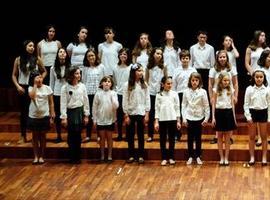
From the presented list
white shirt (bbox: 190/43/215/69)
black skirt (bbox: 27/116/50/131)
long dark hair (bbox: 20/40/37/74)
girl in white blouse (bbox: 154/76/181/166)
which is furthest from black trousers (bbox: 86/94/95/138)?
white shirt (bbox: 190/43/215/69)

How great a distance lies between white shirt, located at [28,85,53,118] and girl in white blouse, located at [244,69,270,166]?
2.33 metres

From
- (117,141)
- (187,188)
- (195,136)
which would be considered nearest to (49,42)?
(117,141)

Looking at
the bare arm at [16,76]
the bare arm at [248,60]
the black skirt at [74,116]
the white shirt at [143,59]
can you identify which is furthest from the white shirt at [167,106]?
the bare arm at [16,76]

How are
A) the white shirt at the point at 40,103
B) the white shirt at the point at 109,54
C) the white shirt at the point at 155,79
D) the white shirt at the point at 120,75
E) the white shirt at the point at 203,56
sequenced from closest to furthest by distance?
the white shirt at the point at 40,103 < the white shirt at the point at 155,79 < the white shirt at the point at 120,75 < the white shirt at the point at 203,56 < the white shirt at the point at 109,54

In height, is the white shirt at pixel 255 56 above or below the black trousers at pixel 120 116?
above

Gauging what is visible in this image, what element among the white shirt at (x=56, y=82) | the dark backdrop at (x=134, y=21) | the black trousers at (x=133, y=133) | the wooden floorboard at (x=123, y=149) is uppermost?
the dark backdrop at (x=134, y=21)

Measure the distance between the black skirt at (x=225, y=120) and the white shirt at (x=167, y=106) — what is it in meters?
0.48

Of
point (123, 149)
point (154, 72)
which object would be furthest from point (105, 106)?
point (154, 72)

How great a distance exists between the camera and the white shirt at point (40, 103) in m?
8.10

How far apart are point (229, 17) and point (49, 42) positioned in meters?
2.78

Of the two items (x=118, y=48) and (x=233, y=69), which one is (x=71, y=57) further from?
(x=233, y=69)

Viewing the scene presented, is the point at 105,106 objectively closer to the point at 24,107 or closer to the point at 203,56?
the point at 24,107

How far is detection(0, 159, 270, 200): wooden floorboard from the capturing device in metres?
7.00

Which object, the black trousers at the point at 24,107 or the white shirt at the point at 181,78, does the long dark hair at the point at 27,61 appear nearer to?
the black trousers at the point at 24,107
